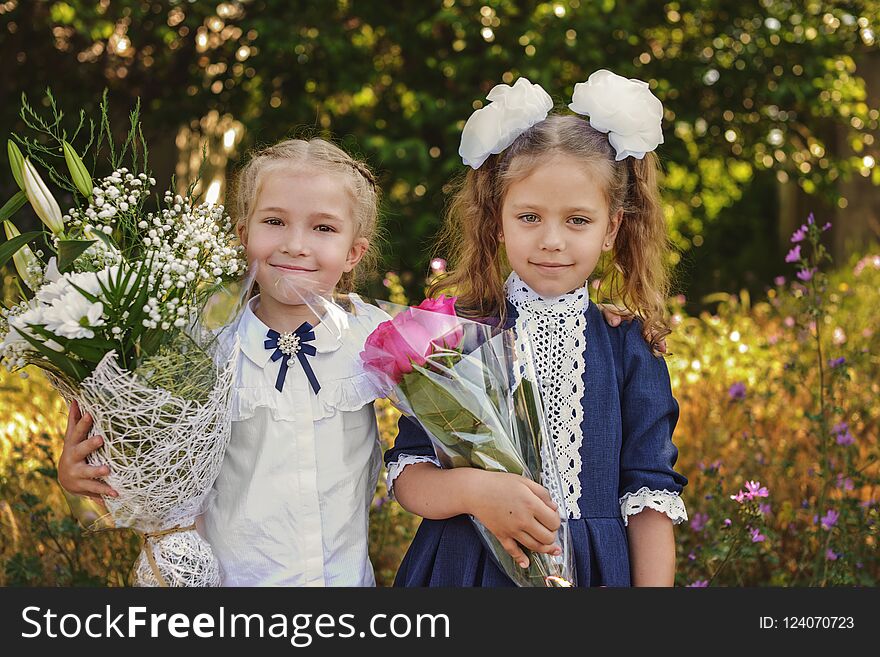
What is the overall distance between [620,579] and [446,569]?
1.20 ft

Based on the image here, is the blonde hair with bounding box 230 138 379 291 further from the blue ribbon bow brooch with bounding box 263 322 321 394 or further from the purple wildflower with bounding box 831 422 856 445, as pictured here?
the purple wildflower with bounding box 831 422 856 445

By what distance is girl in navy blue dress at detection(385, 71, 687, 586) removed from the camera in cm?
211

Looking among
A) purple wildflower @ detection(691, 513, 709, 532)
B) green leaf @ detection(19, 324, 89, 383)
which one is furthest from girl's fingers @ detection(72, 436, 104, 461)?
purple wildflower @ detection(691, 513, 709, 532)

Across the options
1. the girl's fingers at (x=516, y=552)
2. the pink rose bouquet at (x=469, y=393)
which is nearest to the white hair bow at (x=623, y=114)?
the pink rose bouquet at (x=469, y=393)

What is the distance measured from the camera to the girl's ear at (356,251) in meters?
2.24

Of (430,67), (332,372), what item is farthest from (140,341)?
(430,67)

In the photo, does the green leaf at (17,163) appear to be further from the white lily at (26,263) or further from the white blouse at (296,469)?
the white blouse at (296,469)

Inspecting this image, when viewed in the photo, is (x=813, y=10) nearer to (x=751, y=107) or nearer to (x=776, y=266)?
(x=751, y=107)

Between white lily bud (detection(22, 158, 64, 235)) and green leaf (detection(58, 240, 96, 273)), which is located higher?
white lily bud (detection(22, 158, 64, 235))

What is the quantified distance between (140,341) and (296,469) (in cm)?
46

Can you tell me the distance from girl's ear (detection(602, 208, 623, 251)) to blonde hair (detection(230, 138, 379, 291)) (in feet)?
1.75

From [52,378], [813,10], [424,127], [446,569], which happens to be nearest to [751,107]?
[813,10]

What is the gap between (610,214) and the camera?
2219 millimetres

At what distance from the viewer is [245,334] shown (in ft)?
7.02
